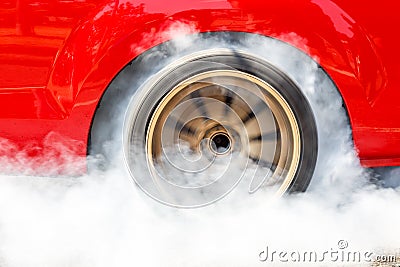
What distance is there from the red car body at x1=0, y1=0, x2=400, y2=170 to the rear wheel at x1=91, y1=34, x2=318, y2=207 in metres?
0.10

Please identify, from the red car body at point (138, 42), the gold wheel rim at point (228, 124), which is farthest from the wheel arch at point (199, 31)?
the gold wheel rim at point (228, 124)

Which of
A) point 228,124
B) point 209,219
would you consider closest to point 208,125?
point 228,124

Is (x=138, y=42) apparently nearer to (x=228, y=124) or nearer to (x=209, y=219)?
(x=228, y=124)

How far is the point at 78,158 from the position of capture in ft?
10.0

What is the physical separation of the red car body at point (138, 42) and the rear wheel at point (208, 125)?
0.10m

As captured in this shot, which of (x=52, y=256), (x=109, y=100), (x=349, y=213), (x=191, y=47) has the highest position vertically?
(x=191, y=47)

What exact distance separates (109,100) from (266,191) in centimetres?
88

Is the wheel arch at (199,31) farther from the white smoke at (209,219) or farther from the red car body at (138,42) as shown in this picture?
the white smoke at (209,219)

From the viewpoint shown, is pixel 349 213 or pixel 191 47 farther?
pixel 349 213

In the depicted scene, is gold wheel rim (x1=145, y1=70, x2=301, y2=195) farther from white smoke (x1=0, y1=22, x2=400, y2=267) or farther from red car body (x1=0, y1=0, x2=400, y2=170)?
red car body (x1=0, y1=0, x2=400, y2=170)

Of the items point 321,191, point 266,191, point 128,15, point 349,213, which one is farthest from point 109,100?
point 349,213

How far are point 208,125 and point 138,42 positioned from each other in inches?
21.2

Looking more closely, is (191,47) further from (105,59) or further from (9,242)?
(9,242)

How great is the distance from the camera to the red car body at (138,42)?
2.87 meters
